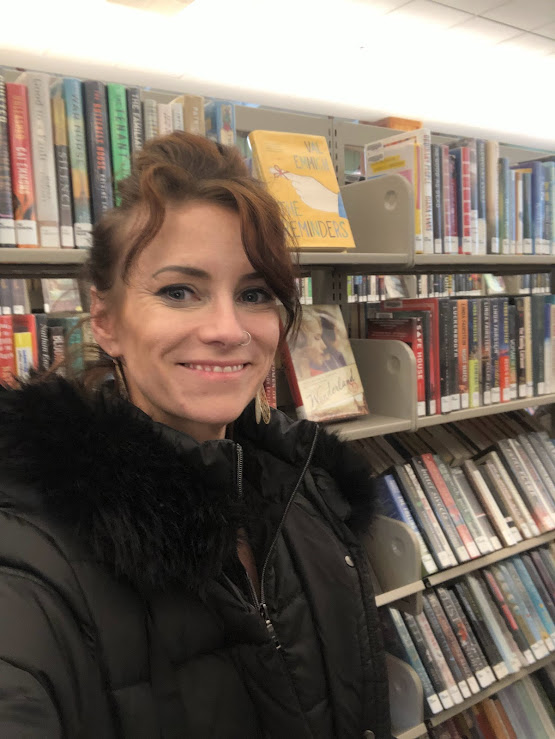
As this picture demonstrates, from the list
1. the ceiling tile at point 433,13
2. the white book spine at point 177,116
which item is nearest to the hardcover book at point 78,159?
the white book spine at point 177,116

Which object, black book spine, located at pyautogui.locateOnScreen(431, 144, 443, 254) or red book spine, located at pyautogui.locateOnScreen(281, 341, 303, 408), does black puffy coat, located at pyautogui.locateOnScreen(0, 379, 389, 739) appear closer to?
red book spine, located at pyautogui.locateOnScreen(281, 341, 303, 408)

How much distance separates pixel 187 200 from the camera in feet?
3.09

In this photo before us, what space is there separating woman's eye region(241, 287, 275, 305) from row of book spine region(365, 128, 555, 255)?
0.87 m

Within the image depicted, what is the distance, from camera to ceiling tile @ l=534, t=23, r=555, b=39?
169 inches

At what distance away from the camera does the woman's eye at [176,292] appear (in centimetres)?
93

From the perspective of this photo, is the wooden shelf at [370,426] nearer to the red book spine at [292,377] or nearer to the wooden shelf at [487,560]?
the red book spine at [292,377]

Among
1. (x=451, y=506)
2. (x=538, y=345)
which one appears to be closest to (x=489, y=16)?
(x=538, y=345)

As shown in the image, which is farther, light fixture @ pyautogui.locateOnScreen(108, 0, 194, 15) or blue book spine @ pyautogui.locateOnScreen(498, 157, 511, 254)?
light fixture @ pyautogui.locateOnScreen(108, 0, 194, 15)

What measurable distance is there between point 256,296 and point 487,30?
172 inches

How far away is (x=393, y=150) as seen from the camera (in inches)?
71.5

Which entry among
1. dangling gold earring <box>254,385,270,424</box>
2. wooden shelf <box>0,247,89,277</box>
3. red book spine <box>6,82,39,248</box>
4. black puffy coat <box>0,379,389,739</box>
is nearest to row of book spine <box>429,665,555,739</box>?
black puffy coat <box>0,379,389,739</box>

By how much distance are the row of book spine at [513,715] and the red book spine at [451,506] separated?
1.92 ft

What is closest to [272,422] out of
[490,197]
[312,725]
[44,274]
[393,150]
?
[312,725]

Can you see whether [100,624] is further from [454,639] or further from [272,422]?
[454,639]
